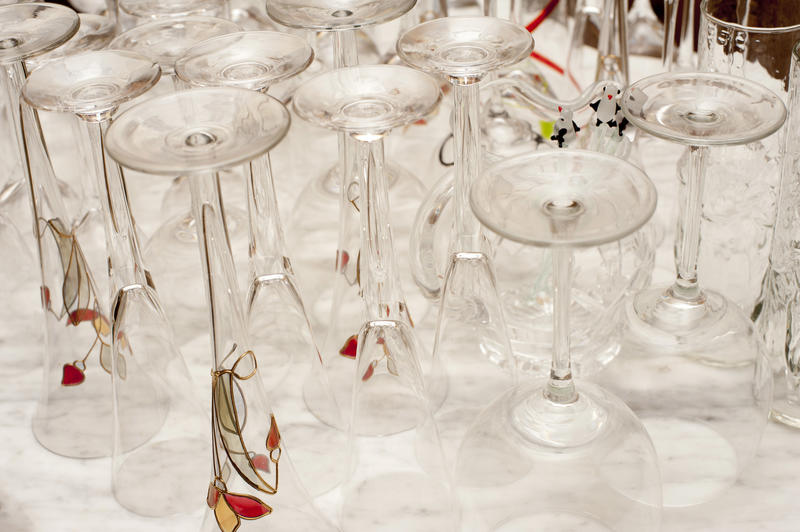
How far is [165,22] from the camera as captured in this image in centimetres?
67

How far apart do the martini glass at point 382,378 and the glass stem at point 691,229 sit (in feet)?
0.46

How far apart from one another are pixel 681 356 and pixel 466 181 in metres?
0.16

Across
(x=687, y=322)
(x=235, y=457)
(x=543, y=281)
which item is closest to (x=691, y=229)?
(x=687, y=322)

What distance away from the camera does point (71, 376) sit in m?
0.69

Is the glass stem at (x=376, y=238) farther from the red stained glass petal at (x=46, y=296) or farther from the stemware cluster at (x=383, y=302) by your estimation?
the red stained glass petal at (x=46, y=296)

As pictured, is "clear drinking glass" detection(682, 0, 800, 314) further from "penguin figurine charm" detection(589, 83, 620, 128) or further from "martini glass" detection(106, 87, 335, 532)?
"martini glass" detection(106, 87, 335, 532)

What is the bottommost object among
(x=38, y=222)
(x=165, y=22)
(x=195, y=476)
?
(x=195, y=476)

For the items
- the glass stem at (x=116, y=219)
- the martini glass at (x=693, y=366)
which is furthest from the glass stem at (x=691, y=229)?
the glass stem at (x=116, y=219)

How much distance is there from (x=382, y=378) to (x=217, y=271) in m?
0.15

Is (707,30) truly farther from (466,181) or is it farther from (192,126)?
(192,126)

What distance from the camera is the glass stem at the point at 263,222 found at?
0.62 metres

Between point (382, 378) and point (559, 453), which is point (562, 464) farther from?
point (382, 378)

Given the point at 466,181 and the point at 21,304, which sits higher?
the point at 466,181

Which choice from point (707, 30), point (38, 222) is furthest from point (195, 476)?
point (707, 30)
